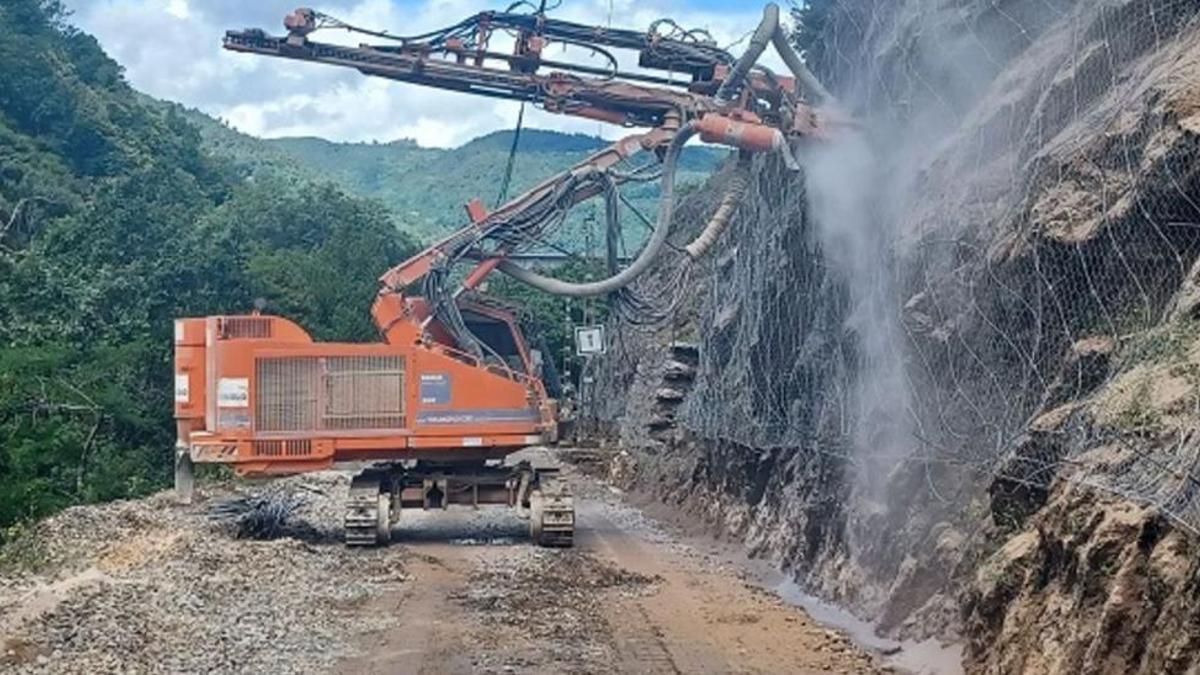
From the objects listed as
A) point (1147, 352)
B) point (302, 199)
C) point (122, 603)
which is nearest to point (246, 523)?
point (122, 603)

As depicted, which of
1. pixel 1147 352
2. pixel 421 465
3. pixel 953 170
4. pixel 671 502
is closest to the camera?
pixel 1147 352

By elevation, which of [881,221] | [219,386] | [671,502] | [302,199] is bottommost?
[671,502]

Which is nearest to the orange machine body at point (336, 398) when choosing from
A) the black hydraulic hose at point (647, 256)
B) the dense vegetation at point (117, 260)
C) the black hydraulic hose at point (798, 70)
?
the black hydraulic hose at point (647, 256)

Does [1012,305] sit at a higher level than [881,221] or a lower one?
lower

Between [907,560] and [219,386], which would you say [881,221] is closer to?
[907,560]

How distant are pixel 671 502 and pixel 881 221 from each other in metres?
10.1

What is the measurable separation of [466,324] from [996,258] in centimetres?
881

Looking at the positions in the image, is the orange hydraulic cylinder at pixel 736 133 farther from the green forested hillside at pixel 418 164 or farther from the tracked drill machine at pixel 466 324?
the green forested hillside at pixel 418 164

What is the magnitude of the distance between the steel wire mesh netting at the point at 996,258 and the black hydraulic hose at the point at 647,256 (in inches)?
76.2

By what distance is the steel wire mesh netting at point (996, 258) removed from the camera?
9.38 metres

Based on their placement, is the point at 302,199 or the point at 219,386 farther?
the point at 302,199

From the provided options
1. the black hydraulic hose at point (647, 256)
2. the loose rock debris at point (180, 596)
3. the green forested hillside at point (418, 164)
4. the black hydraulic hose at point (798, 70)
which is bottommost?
the loose rock debris at point (180, 596)

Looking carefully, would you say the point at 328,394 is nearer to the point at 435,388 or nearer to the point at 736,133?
the point at 435,388

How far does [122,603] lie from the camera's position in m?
12.6
